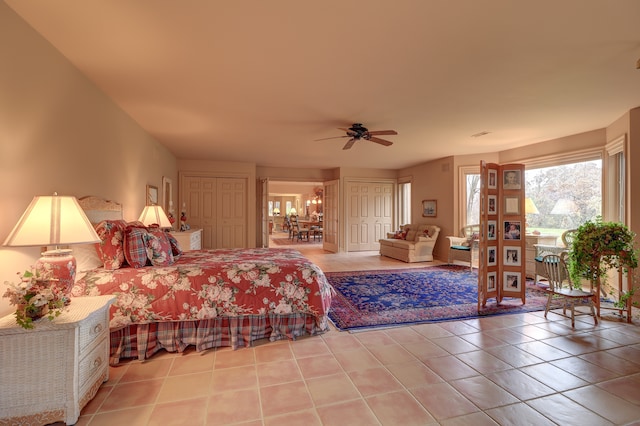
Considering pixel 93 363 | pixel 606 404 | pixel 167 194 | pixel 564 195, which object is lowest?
pixel 606 404

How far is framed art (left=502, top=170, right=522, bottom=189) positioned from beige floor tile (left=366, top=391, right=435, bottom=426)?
3.12 meters

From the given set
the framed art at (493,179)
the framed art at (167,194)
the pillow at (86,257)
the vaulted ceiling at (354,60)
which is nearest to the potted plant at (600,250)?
the framed art at (493,179)

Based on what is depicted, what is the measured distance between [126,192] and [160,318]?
2.08m

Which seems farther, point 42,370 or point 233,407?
point 233,407

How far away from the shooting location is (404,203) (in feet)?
30.1

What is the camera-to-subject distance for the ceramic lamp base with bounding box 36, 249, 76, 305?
1811 mm

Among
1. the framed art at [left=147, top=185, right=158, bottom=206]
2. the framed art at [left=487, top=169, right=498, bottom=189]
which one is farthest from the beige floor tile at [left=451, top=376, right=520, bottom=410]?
the framed art at [left=147, top=185, right=158, bottom=206]

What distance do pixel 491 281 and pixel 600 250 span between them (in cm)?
116

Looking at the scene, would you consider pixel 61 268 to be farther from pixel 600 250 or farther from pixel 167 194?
pixel 600 250

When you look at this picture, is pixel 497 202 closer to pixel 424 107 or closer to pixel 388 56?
pixel 424 107

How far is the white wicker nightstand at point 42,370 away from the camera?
1602 mm

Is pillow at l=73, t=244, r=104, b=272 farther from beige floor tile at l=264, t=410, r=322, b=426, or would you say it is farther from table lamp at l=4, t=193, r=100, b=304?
beige floor tile at l=264, t=410, r=322, b=426

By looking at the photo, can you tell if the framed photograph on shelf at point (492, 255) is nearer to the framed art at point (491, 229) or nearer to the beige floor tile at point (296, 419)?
the framed art at point (491, 229)

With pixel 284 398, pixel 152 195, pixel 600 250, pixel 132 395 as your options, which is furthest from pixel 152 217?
pixel 600 250
